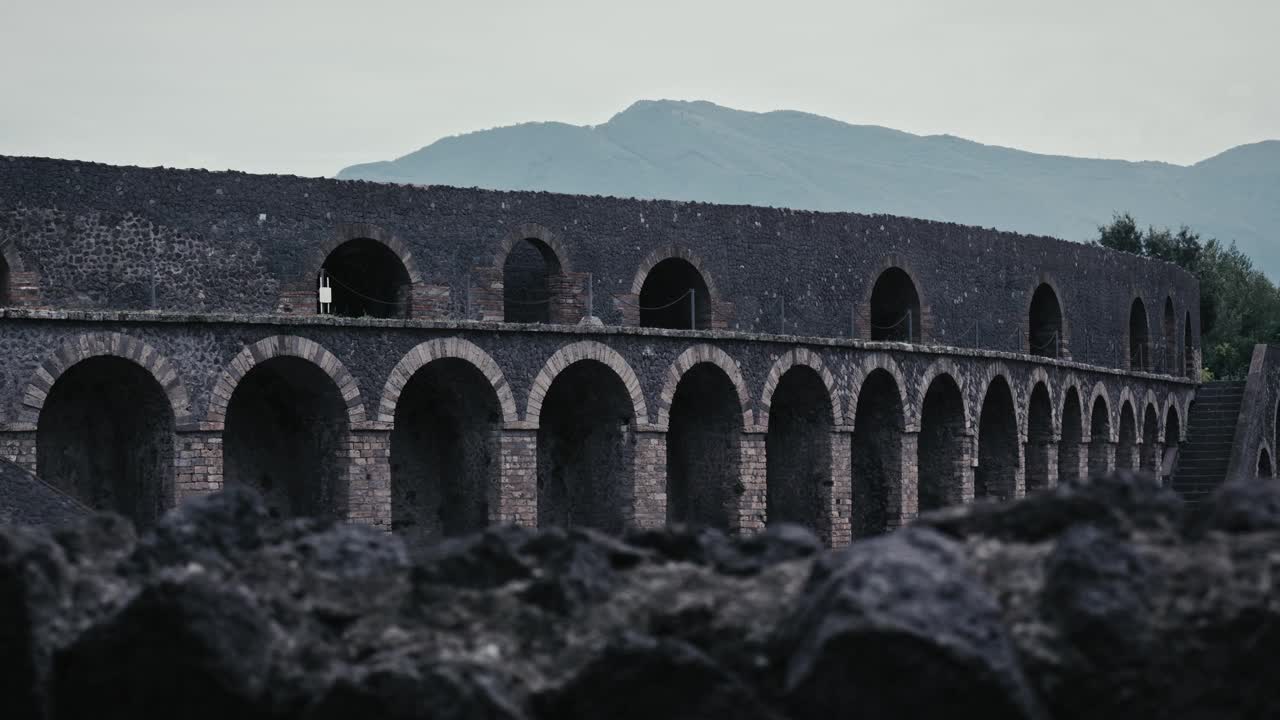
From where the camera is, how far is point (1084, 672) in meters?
3.53

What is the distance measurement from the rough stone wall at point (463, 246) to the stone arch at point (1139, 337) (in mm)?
5427

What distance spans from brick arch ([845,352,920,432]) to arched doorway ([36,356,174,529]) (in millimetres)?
10343

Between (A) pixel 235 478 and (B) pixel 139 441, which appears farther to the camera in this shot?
(A) pixel 235 478

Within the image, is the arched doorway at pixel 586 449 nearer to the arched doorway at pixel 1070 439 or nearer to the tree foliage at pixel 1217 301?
the arched doorway at pixel 1070 439

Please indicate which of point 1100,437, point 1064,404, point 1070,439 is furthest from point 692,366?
point 1100,437

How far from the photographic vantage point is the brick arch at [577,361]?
21.7m

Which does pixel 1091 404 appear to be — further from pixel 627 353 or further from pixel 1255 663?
pixel 1255 663

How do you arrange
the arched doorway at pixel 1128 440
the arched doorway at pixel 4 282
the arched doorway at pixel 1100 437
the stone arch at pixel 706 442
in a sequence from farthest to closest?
the arched doorway at pixel 1128 440 < the arched doorway at pixel 1100 437 < the stone arch at pixel 706 442 < the arched doorway at pixel 4 282

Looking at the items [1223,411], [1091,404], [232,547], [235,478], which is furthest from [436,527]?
[1223,411]

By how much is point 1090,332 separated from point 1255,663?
1239 inches

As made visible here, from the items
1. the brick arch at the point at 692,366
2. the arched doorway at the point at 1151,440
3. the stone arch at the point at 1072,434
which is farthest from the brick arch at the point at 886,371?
the arched doorway at the point at 1151,440

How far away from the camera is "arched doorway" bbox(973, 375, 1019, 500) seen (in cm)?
3002

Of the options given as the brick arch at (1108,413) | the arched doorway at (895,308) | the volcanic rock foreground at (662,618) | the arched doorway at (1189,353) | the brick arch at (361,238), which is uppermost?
the brick arch at (361,238)

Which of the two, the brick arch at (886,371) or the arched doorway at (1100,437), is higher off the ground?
the brick arch at (886,371)
